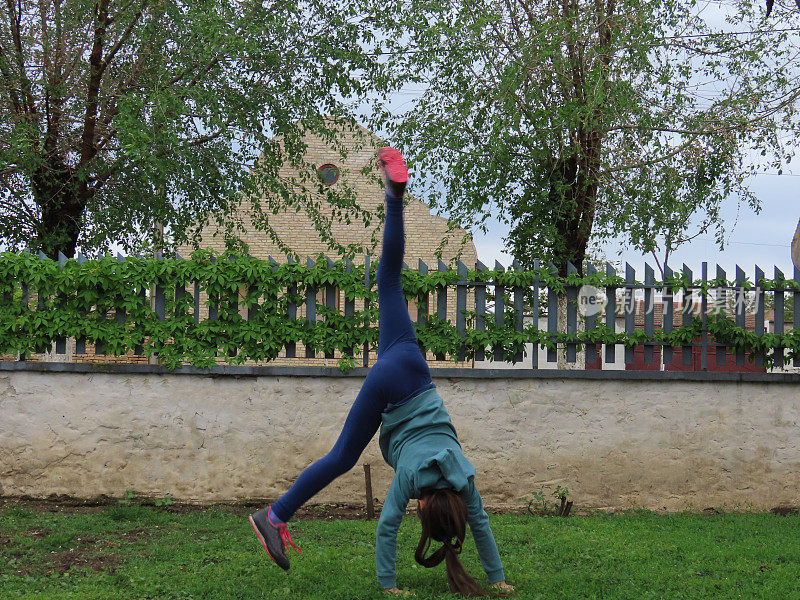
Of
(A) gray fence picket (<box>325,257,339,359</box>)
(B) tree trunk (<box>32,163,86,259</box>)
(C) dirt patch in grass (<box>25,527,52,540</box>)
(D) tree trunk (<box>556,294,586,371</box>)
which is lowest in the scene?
(C) dirt patch in grass (<box>25,527,52,540</box>)

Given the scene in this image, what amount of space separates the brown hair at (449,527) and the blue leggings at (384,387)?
0.55 m

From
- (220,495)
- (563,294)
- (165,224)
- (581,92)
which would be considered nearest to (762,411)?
(563,294)

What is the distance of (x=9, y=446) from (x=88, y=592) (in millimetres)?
3425

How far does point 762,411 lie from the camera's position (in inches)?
283

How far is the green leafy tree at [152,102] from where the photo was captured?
10.2m

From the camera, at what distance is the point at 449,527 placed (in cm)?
404

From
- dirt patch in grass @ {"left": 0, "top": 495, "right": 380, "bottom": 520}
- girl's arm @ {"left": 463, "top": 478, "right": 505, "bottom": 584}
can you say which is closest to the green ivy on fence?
dirt patch in grass @ {"left": 0, "top": 495, "right": 380, "bottom": 520}

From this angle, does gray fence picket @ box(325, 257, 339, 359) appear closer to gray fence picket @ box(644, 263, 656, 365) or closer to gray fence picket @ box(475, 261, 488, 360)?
gray fence picket @ box(475, 261, 488, 360)

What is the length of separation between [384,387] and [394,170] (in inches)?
48.0

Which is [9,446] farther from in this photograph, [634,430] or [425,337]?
[634,430]

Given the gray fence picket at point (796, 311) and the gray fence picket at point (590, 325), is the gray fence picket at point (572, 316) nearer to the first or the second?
the gray fence picket at point (590, 325)

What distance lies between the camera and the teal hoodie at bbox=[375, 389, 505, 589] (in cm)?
405

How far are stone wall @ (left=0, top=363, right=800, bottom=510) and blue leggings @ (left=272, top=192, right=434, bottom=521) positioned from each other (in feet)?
9.07

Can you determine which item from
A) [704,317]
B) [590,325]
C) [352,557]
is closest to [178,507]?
[352,557]
